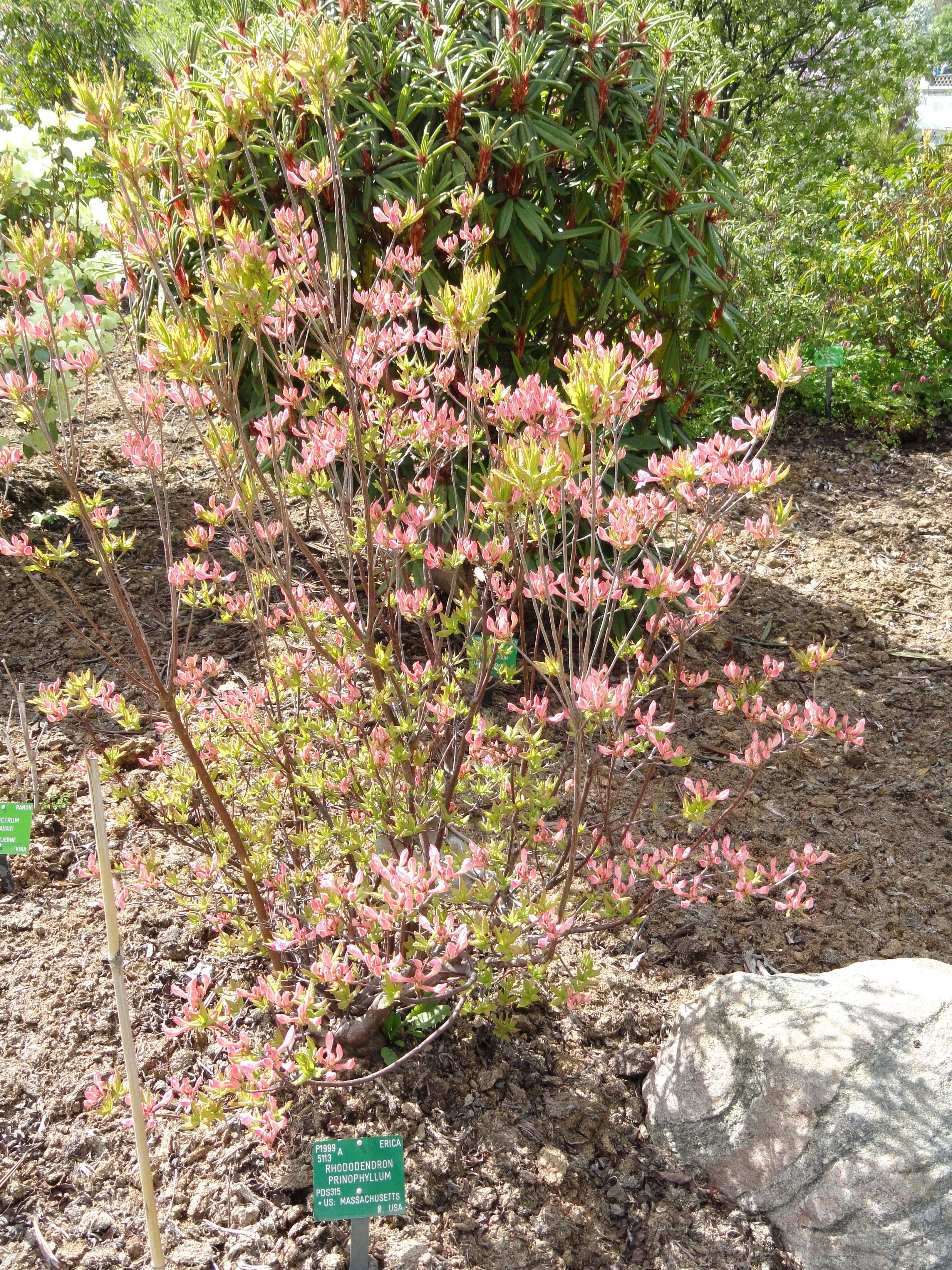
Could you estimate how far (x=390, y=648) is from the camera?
2098 millimetres

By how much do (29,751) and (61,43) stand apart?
309 inches

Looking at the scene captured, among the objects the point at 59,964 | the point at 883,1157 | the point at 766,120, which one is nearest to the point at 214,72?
the point at 59,964

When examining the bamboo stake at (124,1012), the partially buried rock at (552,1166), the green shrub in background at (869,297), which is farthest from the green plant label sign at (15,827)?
the green shrub in background at (869,297)

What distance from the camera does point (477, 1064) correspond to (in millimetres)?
2109

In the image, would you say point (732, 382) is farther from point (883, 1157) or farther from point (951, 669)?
point (883, 1157)

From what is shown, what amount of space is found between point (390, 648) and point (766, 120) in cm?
996

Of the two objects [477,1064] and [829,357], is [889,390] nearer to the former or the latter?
[829,357]

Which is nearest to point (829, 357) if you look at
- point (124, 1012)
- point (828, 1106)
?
point (828, 1106)

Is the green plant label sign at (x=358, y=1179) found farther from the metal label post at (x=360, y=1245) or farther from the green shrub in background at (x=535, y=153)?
the green shrub in background at (x=535, y=153)

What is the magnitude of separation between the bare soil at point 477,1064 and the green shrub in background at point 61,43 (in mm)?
6206

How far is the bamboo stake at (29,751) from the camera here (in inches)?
101

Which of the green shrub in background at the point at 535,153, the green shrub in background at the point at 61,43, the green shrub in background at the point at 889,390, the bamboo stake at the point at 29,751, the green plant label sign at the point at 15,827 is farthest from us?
the green shrub in background at the point at 61,43

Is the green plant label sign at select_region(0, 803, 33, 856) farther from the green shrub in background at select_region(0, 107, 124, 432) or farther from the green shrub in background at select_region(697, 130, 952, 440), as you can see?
the green shrub in background at select_region(697, 130, 952, 440)

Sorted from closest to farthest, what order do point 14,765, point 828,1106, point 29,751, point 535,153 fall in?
point 828,1106, point 29,751, point 14,765, point 535,153
